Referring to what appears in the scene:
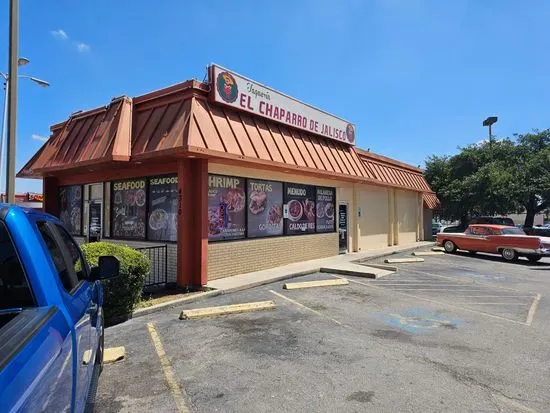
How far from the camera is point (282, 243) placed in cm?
1431

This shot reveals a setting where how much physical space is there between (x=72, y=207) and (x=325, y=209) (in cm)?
963

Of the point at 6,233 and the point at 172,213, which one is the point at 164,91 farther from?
the point at 6,233

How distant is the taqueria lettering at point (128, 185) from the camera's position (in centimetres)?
1243

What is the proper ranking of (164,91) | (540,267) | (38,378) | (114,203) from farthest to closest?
(540,267)
(114,203)
(164,91)
(38,378)

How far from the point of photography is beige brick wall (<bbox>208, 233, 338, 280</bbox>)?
11.6m

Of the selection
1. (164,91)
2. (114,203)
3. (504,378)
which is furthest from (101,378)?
(114,203)

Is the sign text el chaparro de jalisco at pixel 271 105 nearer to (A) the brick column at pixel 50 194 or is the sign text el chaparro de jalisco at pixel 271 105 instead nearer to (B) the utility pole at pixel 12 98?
(B) the utility pole at pixel 12 98

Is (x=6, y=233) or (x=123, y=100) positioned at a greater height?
(x=123, y=100)

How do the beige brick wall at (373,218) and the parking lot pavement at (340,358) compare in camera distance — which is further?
the beige brick wall at (373,218)

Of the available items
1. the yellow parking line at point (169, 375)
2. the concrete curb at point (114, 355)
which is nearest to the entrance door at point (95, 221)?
the yellow parking line at point (169, 375)

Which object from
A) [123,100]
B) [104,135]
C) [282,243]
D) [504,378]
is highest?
[123,100]

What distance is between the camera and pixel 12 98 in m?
9.36

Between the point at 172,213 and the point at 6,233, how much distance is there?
920cm

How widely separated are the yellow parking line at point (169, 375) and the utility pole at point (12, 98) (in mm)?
4995
